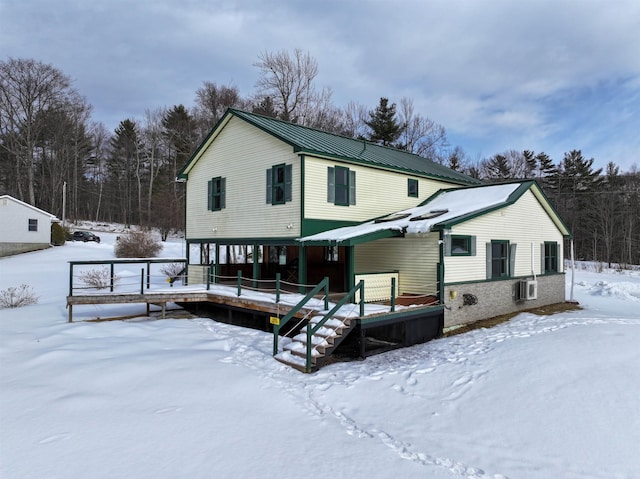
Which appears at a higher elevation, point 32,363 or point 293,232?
point 293,232

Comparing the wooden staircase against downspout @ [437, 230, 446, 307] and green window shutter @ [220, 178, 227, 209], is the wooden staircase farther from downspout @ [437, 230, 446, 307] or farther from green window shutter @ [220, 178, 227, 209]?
green window shutter @ [220, 178, 227, 209]

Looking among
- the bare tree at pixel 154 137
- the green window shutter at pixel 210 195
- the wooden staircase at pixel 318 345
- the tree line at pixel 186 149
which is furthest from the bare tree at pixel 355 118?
the wooden staircase at pixel 318 345

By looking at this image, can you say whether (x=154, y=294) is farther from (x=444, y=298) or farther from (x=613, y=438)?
(x=613, y=438)

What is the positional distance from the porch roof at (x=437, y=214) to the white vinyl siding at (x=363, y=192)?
375mm

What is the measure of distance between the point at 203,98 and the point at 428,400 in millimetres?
40098

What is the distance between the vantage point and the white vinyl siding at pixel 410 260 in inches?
508

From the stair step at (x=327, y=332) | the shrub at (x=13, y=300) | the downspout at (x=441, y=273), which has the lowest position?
the shrub at (x=13, y=300)

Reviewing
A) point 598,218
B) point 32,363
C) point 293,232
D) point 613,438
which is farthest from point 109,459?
point 598,218

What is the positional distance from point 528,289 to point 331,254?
769cm

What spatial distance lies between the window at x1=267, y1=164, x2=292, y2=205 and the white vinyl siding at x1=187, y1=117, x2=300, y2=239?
0.59ft

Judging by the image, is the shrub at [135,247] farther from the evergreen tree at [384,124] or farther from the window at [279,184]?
the evergreen tree at [384,124]

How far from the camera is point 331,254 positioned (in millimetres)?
17047

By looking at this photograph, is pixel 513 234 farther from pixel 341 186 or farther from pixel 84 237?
pixel 84 237

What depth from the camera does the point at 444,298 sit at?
12.5m
